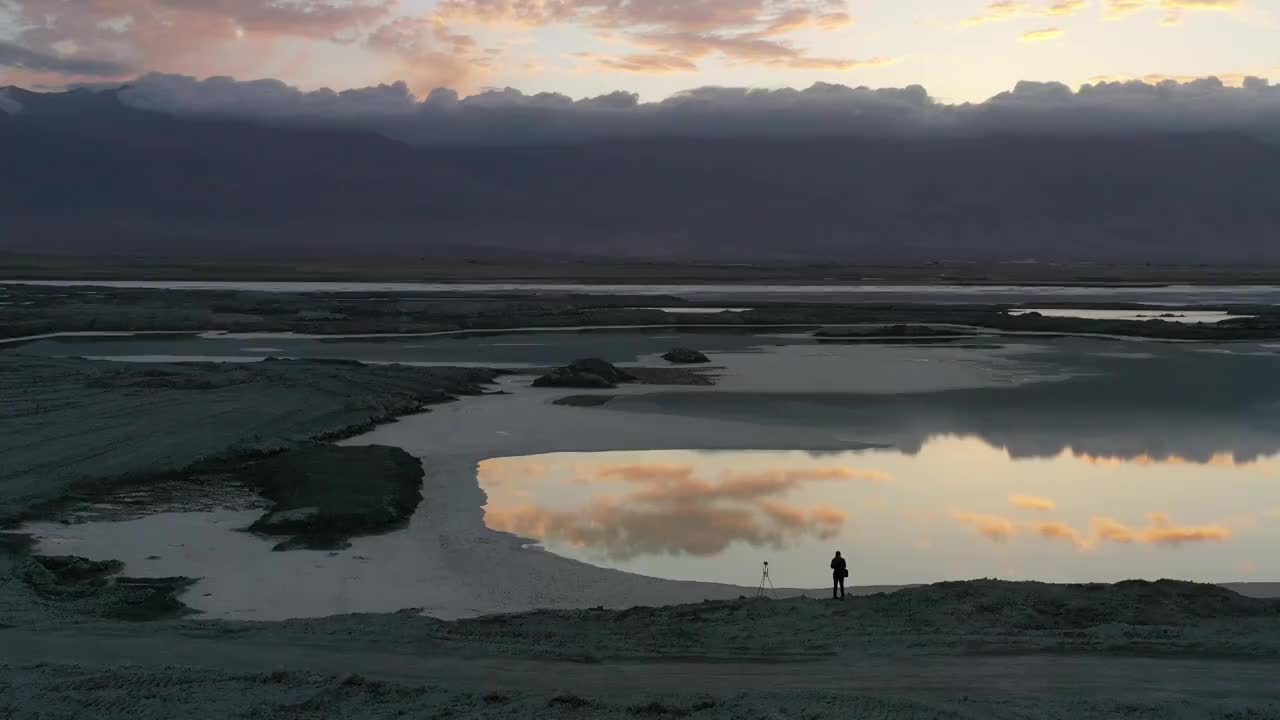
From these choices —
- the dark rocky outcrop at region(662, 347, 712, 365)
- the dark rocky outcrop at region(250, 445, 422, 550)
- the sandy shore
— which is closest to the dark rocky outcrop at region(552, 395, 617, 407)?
the dark rocky outcrop at region(662, 347, 712, 365)

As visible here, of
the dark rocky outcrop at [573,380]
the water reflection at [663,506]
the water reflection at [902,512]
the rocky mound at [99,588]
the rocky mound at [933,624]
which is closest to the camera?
the rocky mound at [933,624]

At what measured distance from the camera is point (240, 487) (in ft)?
68.8

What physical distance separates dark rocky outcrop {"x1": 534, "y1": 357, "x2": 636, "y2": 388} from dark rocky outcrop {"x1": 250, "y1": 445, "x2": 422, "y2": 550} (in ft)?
40.0

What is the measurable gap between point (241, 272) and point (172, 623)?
11483 centimetres

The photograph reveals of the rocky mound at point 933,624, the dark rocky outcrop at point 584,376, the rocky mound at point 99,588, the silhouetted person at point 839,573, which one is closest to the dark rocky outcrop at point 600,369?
the dark rocky outcrop at point 584,376

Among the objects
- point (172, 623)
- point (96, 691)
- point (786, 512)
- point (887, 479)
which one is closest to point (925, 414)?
point (887, 479)

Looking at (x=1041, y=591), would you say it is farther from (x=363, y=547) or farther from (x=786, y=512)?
(x=363, y=547)

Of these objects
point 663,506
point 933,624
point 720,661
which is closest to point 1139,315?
point 663,506

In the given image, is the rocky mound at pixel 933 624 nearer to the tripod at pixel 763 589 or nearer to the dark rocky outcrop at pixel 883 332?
the tripod at pixel 763 589

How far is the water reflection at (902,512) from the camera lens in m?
16.9

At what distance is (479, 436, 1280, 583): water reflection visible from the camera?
16.9 m

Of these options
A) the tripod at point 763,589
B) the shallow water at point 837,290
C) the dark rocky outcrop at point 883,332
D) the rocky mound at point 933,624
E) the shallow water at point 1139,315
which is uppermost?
the rocky mound at point 933,624

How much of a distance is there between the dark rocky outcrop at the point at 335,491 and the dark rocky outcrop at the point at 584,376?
12177 mm

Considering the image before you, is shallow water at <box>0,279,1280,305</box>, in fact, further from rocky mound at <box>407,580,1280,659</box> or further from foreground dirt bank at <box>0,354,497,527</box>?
rocky mound at <box>407,580,1280,659</box>
